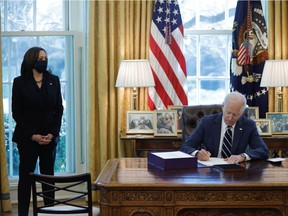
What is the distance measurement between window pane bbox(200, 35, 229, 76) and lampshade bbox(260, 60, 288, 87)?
659 mm

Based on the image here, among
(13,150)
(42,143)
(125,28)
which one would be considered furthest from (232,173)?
(13,150)

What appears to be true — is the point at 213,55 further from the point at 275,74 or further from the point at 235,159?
the point at 235,159

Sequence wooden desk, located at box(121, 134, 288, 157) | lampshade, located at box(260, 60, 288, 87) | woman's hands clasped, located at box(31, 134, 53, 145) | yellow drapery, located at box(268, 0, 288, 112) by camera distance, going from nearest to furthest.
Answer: woman's hands clasped, located at box(31, 134, 53, 145) → wooden desk, located at box(121, 134, 288, 157) → lampshade, located at box(260, 60, 288, 87) → yellow drapery, located at box(268, 0, 288, 112)

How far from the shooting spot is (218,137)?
11.5ft

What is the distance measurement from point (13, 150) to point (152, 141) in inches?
60.5

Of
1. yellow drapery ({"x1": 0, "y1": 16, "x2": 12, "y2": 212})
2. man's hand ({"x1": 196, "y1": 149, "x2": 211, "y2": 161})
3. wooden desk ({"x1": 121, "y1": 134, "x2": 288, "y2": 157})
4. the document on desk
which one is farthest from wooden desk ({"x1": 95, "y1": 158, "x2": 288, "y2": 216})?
yellow drapery ({"x1": 0, "y1": 16, "x2": 12, "y2": 212})

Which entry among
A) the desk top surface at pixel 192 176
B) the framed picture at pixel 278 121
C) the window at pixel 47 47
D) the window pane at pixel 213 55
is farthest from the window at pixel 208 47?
the desk top surface at pixel 192 176

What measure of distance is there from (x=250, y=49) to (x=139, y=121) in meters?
1.31

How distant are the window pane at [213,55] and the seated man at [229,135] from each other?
72.9 inches

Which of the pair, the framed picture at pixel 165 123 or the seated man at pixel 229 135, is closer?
the seated man at pixel 229 135

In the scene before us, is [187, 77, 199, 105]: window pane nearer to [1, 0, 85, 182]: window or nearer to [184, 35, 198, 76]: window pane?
[184, 35, 198, 76]: window pane

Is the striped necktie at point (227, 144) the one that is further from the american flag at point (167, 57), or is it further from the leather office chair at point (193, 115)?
the american flag at point (167, 57)

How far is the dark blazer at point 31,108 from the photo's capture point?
156 inches

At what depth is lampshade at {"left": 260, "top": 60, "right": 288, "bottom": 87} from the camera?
4734 mm
